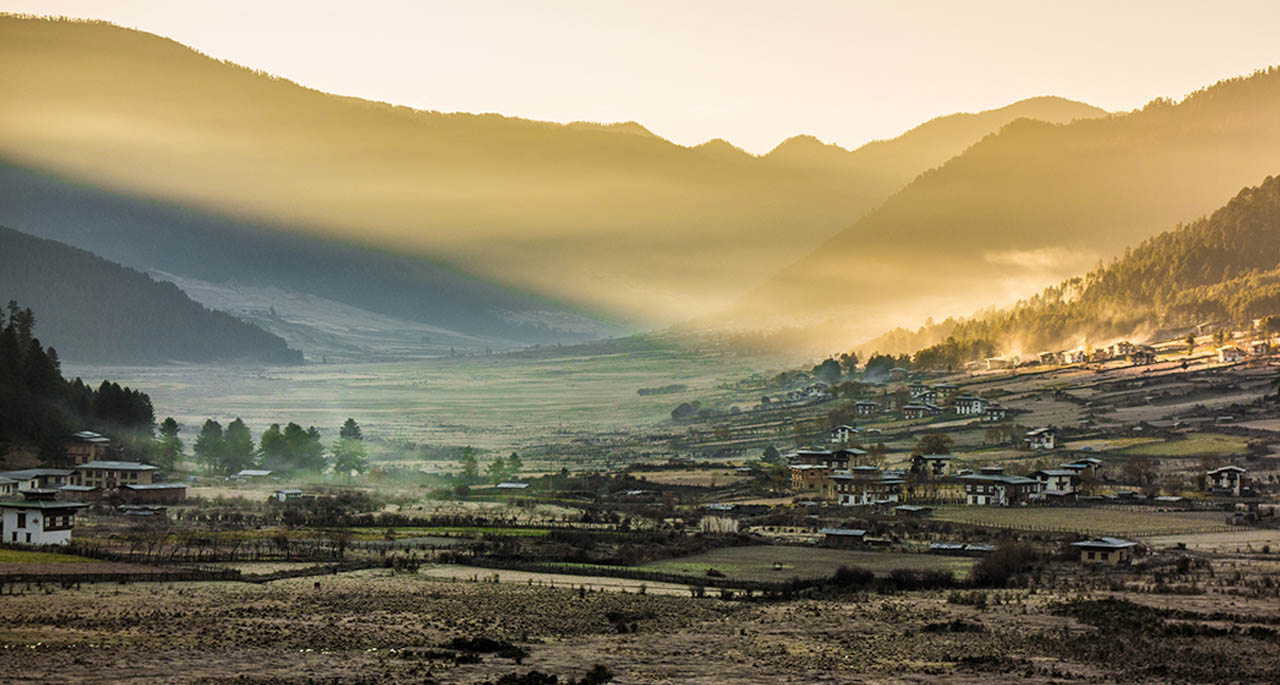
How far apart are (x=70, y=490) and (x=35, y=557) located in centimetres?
3036

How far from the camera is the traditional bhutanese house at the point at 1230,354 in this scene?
182750mm

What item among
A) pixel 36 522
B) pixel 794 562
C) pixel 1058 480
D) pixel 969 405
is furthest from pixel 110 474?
pixel 969 405

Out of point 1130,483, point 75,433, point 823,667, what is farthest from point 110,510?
point 1130,483

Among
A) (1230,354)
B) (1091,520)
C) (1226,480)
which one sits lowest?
(1091,520)

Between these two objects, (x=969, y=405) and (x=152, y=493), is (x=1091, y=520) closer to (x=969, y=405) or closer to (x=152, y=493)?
(x=152, y=493)

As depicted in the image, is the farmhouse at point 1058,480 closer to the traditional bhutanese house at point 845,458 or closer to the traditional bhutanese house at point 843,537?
the traditional bhutanese house at point 845,458

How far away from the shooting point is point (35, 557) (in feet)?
214

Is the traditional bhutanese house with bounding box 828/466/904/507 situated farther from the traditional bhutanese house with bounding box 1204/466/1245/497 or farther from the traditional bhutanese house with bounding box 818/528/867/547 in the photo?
the traditional bhutanese house with bounding box 1204/466/1245/497

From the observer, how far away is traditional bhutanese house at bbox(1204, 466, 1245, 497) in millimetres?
106875

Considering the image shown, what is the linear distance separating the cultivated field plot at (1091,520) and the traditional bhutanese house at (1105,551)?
30.1 ft

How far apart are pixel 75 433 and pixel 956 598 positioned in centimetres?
7960

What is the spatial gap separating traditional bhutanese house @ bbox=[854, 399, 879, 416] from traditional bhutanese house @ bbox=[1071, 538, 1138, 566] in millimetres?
103300

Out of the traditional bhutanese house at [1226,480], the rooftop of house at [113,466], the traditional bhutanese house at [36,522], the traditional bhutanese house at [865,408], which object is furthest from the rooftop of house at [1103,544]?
the traditional bhutanese house at [865,408]

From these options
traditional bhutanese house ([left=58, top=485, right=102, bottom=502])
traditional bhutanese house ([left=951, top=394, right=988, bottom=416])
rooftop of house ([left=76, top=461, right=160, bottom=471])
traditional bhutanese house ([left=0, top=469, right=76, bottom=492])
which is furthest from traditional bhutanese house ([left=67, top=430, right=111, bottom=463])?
traditional bhutanese house ([left=951, top=394, right=988, bottom=416])
